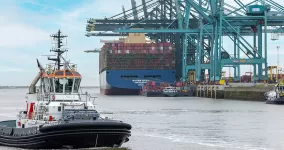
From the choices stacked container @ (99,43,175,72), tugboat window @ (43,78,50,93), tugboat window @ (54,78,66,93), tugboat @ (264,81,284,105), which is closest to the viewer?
tugboat window @ (54,78,66,93)

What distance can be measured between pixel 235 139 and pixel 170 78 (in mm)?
119329

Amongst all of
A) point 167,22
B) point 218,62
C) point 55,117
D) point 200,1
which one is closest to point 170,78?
point 167,22

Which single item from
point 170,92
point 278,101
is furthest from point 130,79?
point 278,101

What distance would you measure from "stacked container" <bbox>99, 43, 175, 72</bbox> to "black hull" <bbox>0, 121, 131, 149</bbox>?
125 m

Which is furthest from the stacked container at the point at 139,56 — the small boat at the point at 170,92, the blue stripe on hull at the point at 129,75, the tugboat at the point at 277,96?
the tugboat at the point at 277,96

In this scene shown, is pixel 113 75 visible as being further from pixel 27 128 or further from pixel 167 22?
pixel 27 128

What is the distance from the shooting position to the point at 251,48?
110 m

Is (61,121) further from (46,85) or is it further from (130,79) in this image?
(130,79)

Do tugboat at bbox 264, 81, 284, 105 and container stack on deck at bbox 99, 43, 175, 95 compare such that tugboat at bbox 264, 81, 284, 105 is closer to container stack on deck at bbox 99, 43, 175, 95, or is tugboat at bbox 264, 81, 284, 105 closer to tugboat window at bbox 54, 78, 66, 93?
tugboat window at bbox 54, 78, 66, 93

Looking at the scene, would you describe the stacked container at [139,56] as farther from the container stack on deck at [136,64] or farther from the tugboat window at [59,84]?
the tugboat window at [59,84]

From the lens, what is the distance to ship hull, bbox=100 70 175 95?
14738 cm

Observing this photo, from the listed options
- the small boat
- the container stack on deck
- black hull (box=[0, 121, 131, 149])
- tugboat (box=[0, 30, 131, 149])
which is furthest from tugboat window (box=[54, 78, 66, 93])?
the container stack on deck

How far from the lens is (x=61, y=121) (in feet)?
86.4

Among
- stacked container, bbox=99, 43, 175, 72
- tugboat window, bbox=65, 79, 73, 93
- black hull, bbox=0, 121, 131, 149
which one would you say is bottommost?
black hull, bbox=0, 121, 131, 149
